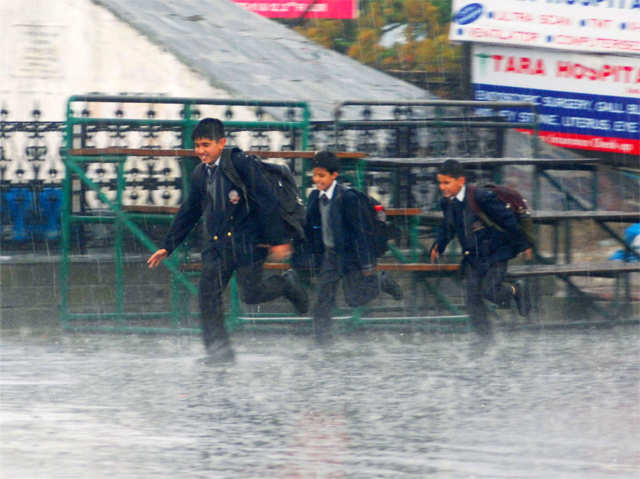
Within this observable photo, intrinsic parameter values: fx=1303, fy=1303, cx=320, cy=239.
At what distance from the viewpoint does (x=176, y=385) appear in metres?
7.83

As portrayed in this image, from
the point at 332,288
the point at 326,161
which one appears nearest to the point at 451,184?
the point at 326,161

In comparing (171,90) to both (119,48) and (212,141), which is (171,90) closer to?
(119,48)

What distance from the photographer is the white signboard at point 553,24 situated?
14297 millimetres

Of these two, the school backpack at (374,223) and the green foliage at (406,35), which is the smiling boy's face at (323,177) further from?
the green foliage at (406,35)

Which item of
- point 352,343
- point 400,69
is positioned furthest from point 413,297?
point 400,69

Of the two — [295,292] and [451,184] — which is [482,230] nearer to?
[451,184]

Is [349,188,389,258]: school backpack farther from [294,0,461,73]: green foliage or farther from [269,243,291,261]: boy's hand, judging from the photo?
[294,0,461,73]: green foliage

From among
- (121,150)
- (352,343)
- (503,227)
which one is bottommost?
(352,343)

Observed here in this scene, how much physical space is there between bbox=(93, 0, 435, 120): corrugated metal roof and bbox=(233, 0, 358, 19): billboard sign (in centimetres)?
675

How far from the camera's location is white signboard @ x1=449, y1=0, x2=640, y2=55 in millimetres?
14297

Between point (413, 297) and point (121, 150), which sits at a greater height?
point (121, 150)

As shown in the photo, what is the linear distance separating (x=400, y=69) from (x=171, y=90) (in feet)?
29.6

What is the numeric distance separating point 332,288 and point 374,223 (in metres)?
0.58

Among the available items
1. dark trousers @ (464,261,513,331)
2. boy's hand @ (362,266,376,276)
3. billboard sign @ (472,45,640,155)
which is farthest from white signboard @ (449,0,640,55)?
boy's hand @ (362,266,376,276)
